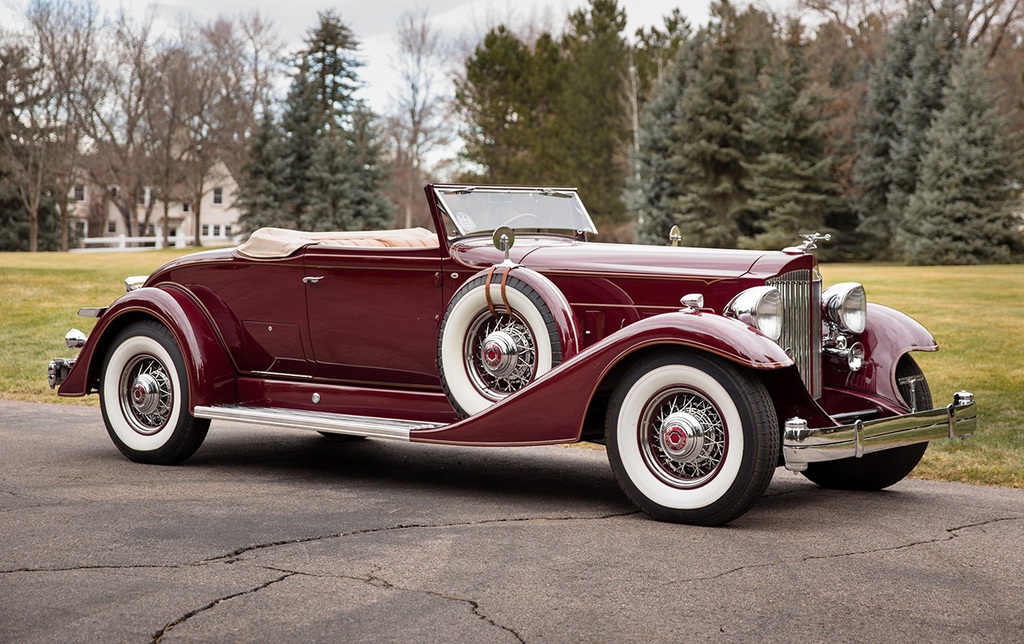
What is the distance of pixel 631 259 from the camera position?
596 centimetres

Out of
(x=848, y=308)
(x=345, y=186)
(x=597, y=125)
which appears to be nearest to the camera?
(x=848, y=308)

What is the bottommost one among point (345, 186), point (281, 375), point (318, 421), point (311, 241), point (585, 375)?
point (318, 421)

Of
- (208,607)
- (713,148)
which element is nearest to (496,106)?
(713,148)

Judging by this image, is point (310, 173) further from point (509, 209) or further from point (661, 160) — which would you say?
point (509, 209)

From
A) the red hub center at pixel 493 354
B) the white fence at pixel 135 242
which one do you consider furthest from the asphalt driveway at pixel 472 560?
the white fence at pixel 135 242

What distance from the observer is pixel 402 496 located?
5.88m

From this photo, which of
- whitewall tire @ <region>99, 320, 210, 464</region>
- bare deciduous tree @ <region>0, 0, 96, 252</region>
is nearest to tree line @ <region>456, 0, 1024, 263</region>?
bare deciduous tree @ <region>0, 0, 96, 252</region>

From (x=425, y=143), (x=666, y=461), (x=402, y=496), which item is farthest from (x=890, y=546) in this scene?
(x=425, y=143)

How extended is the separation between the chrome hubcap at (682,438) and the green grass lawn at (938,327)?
2.59 meters

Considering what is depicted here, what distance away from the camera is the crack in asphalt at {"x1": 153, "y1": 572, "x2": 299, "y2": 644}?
138 inches

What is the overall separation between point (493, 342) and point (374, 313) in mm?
952

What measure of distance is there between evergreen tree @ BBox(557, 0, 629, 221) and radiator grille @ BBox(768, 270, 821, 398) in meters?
46.4

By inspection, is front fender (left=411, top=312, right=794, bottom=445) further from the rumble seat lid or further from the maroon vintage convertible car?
the rumble seat lid

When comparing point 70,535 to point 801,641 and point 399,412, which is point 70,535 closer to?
point 399,412
